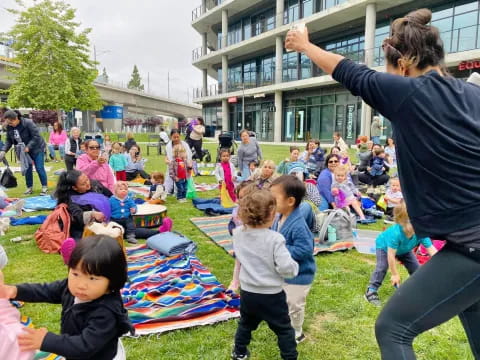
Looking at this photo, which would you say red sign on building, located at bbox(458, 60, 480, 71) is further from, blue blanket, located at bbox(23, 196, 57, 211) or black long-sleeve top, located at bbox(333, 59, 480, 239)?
black long-sleeve top, located at bbox(333, 59, 480, 239)

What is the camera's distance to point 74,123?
47.1 metres

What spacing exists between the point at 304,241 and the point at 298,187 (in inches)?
17.8

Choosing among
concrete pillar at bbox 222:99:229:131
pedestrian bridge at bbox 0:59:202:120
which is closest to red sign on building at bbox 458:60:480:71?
concrete pillar at bbox 222:99:229:131

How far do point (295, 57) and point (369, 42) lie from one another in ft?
26.6

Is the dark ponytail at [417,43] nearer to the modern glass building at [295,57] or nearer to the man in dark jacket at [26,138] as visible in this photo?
the man in dark jacket at [26,138]

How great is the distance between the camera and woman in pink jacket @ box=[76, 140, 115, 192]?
6875mm

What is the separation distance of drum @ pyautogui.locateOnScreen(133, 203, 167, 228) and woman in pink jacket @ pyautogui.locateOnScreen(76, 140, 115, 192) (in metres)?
0.83

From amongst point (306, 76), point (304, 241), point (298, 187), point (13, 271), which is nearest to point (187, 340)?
point (304, 241)

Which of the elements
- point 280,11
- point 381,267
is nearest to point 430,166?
point 381,267

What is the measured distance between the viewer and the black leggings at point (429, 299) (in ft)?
5.18

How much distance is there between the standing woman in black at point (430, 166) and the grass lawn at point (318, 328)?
5.28 feet

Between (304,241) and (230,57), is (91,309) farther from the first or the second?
(230,57)

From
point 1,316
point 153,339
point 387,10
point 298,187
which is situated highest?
point 387,10

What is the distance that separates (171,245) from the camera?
5.31 meters
